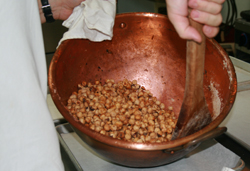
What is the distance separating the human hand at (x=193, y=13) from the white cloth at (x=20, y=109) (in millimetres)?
392

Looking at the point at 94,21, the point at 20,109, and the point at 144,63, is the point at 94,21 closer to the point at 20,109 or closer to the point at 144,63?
the point at 144,63

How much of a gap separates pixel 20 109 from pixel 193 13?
1.57ft

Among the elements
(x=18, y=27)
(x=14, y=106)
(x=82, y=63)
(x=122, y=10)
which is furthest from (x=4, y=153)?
(x=122, y=10)

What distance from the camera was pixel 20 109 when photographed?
65cm

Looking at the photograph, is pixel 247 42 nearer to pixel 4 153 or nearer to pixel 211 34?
pixel 211 34

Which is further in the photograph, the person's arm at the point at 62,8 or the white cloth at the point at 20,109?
the person's arm at the point at 62,8

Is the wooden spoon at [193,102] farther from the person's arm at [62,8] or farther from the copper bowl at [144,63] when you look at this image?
the person's arm at [62,8]

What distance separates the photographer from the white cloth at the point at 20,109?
646mm

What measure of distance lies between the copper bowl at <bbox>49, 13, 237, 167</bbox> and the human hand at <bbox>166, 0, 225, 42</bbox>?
22cm

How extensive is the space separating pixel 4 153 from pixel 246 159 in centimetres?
70

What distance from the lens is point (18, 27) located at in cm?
68

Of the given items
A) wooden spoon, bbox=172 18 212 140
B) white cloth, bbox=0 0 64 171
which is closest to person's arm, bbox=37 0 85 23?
white cloth, bbox=0 0 64 171

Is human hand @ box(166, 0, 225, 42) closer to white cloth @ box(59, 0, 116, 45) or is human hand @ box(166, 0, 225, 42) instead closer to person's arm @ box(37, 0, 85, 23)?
white cloth @ box(59, 0, 116, 45)

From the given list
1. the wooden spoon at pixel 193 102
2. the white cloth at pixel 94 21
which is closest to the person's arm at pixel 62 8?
the white cloth at pixel 94 21
